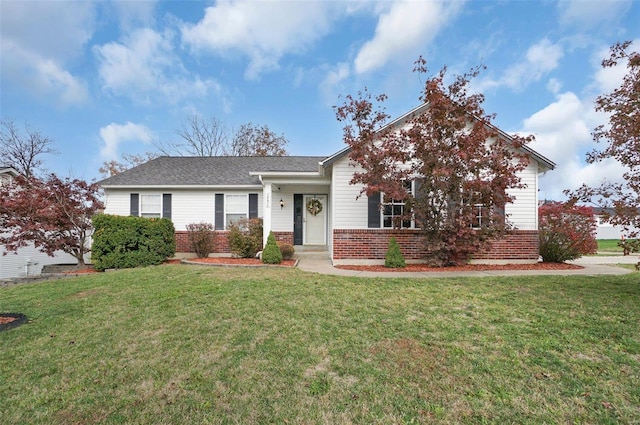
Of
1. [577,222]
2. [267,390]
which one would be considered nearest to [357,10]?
[577,222]

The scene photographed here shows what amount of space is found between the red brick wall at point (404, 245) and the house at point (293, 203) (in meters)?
0.03

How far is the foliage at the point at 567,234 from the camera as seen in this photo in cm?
962

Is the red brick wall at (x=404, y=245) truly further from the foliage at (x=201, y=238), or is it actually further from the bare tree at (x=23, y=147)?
the bare tree at (x=23, y=147)

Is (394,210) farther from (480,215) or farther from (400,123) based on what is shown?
(400,123)

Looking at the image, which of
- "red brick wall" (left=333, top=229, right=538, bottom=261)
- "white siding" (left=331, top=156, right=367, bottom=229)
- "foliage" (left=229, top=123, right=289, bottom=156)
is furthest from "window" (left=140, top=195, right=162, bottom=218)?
"foliage" (left=229, top=123, right=289, bottom=156)

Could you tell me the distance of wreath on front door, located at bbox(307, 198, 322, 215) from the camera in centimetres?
1295

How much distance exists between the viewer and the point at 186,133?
25625mm

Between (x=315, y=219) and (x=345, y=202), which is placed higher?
(x=345, y=202)

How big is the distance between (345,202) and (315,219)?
3589 millimetres

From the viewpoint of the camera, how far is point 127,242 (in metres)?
9.56

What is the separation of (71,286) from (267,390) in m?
6.82

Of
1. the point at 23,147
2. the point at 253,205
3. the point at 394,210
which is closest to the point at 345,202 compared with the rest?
the point at 394,210

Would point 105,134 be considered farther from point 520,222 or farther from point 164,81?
point 520,222

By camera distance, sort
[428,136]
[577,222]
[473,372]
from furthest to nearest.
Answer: [577,222], [428,136], [473,372]
